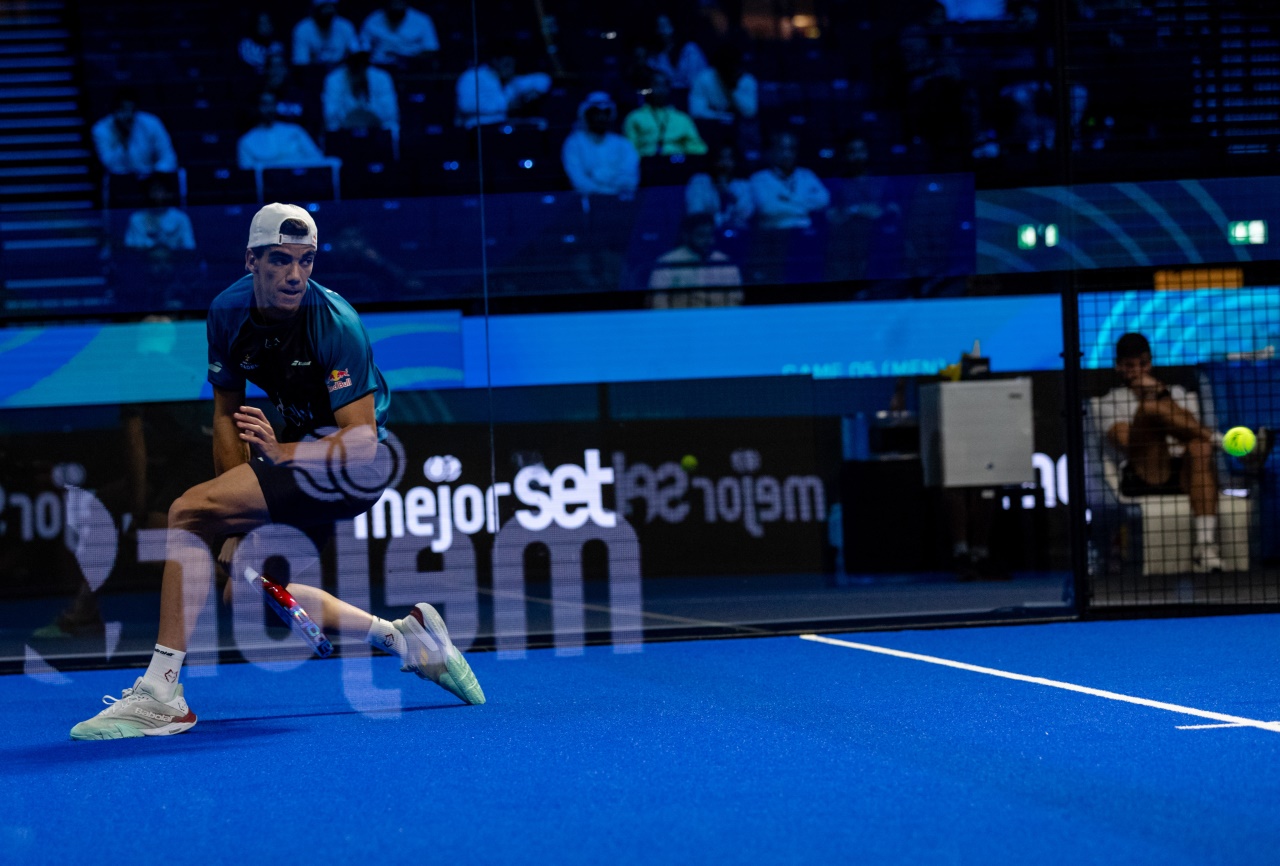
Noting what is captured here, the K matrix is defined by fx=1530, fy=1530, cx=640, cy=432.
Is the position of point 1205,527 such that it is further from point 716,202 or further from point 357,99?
point 357,99

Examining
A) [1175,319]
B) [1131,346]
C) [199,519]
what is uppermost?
[1175,319]

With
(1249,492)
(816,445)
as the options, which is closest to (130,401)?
(816,445)

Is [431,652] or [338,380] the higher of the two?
[338,380]

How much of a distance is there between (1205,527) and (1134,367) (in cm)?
99

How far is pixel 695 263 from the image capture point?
8.08 meters

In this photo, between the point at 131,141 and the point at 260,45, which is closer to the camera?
the point at 131,141

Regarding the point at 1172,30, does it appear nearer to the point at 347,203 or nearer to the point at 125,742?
the point at 347,203

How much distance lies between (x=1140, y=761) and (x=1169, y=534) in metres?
4.88

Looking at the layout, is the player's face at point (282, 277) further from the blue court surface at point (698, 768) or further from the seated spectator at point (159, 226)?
the seated spectator at point (159, 226)

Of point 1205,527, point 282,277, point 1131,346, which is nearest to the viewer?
point 282,277

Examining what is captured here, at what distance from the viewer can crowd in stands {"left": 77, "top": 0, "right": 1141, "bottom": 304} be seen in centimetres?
786

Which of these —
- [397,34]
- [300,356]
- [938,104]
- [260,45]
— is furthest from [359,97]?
[300,356]

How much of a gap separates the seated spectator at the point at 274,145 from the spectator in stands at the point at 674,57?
1.86 m

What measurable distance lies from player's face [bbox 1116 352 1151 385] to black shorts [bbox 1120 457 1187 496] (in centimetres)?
50
